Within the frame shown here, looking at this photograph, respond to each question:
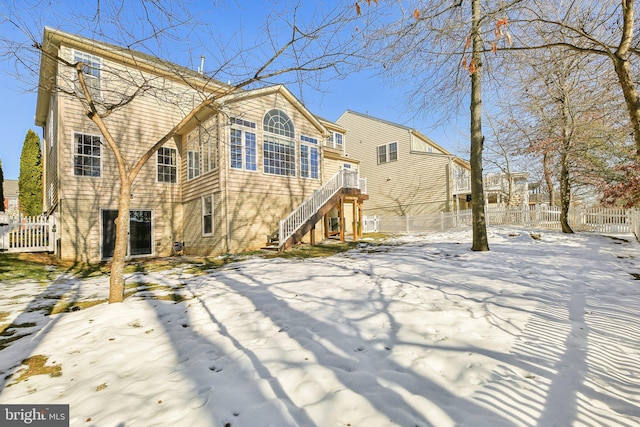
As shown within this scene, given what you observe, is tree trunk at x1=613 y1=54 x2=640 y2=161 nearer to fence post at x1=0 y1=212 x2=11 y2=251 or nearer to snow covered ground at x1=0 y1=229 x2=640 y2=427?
snow covered ground at x1=0 y1=229 x2=640 y2=427

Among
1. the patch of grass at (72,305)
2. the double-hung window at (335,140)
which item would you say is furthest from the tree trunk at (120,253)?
the double-hung window at (335,140)

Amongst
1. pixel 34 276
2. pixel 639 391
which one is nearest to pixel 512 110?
pixel 639 391

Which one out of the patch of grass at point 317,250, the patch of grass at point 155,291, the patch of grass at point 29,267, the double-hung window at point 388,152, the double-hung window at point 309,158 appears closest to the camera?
the patch of grass at point 155,291

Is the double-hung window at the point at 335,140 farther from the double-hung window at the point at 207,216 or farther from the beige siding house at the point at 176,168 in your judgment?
the double-hung window at the point at 207,216

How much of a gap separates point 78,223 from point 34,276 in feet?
13.0

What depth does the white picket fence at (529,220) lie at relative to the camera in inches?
490

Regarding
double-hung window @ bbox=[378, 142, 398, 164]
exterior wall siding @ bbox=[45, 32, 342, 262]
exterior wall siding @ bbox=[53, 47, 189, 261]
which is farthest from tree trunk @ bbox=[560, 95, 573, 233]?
exterior wall siding @ bbox=[53, 47, 189, 261]

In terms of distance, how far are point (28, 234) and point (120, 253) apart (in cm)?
932

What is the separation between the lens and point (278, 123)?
12914 millimetres

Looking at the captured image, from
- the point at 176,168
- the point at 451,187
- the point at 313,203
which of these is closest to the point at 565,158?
the point at 451,187

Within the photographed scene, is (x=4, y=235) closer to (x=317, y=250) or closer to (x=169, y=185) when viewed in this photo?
(x=169, y=185)

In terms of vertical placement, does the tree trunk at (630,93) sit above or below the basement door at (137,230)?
above

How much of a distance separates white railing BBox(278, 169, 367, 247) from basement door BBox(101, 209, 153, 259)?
19.8ft

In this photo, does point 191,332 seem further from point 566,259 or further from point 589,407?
point 566,259
